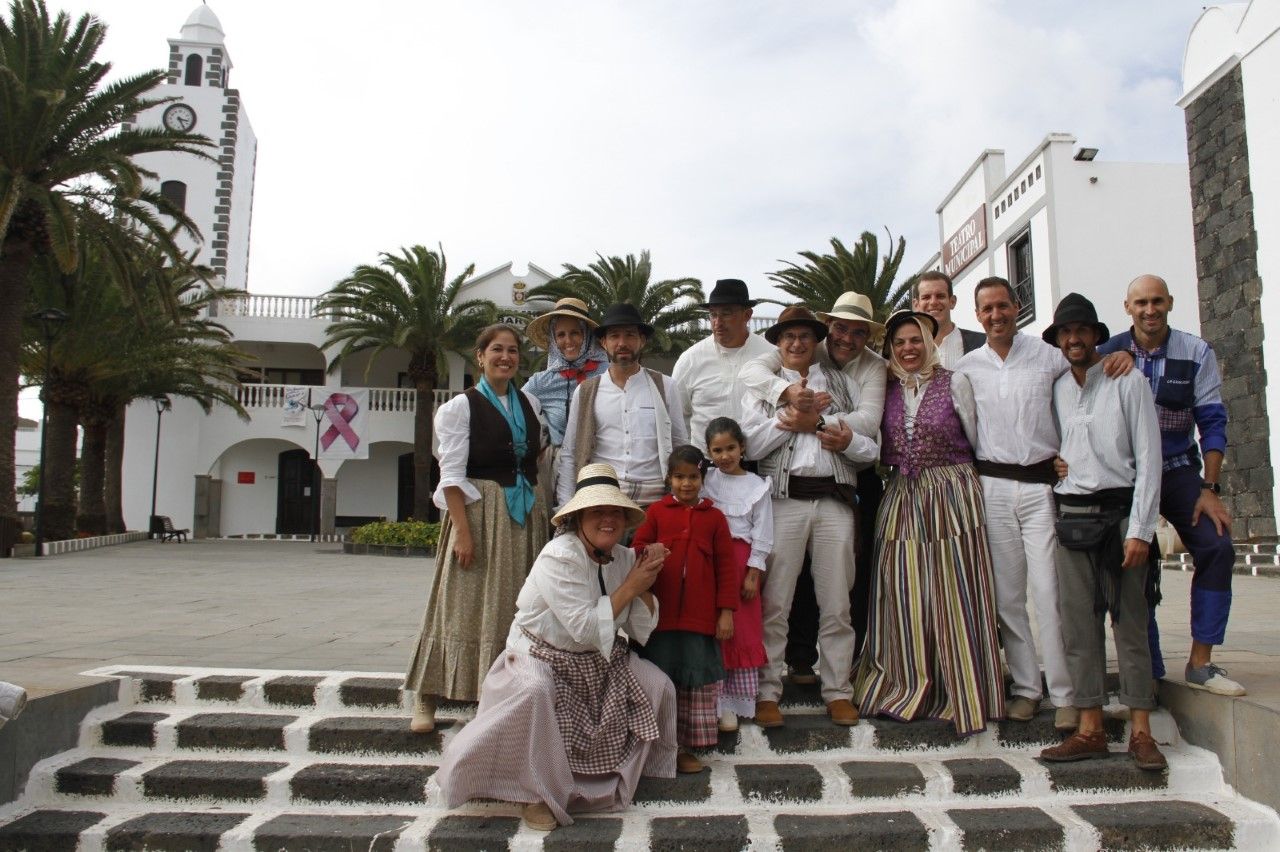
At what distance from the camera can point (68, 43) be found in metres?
14.2

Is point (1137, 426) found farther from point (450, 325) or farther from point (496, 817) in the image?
point (450, 325)

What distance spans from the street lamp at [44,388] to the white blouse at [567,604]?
14563 millimetres

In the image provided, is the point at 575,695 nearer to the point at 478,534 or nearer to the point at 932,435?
the point at 478,534

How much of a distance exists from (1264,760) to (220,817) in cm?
401

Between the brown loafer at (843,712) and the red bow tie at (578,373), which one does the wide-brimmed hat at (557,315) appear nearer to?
the red bow tie at (578,373)

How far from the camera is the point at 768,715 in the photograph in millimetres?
3977

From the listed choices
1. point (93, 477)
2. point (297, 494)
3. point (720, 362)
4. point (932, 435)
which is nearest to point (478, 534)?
point (720, 362)

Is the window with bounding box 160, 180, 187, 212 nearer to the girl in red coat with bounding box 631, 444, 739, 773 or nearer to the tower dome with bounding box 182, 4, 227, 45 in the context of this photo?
the tower dome with bounding box 182, 4, 227, 45

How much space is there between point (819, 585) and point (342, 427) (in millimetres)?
23826

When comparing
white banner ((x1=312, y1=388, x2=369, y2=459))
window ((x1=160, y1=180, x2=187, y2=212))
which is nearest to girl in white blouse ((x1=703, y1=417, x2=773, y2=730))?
white banner ((x1=312, y1=388, x2=369, y2=459))

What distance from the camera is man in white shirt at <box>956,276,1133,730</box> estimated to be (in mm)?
3916

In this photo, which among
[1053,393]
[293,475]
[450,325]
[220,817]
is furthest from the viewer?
[293,475]

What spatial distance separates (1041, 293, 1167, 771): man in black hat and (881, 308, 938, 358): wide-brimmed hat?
633 mm

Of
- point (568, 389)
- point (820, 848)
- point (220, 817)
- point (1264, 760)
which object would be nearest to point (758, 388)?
point (568, 389)
